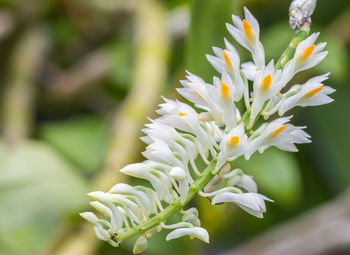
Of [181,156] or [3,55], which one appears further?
[3,55]

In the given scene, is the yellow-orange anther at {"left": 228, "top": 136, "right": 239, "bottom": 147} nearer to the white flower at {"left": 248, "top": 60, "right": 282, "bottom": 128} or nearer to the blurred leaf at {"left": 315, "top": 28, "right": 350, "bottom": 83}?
the white flower at {"left": 248, "top": 60, "right": 282, "bottom": 128}

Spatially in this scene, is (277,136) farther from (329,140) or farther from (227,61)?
(329,140)

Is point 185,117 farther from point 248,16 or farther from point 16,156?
point 16,156

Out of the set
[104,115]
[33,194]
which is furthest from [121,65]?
[33,194]

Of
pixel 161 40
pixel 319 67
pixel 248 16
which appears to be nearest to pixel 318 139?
pixel 319 67

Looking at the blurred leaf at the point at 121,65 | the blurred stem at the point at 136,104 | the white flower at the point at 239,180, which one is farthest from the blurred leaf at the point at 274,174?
the white flower at the point at 239,180

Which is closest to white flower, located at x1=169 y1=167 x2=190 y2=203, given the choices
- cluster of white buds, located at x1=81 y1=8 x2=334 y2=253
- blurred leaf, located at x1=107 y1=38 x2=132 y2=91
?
cluster of white buds, located at x1=81 y1=8 x2=334 y2=253

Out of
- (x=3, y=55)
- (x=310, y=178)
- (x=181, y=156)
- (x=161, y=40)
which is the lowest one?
(x=181, y=156)
